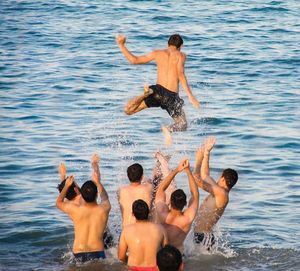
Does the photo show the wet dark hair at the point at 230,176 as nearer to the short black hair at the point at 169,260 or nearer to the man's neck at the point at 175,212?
the man's neck at the point at 175,212

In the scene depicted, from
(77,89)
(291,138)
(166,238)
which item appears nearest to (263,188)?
(291,138)

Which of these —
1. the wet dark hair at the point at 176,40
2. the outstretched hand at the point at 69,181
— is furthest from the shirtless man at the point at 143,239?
the wet dark hair at the point at 176,40

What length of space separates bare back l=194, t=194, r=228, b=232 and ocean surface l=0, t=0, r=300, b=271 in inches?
20.6

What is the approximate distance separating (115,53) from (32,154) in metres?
→ 10.8

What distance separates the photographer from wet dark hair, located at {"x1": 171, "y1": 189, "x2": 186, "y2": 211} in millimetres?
13274

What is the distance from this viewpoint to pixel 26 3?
38781 millimetres

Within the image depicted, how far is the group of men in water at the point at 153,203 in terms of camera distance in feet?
42.2

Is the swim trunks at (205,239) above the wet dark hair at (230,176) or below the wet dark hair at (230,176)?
below

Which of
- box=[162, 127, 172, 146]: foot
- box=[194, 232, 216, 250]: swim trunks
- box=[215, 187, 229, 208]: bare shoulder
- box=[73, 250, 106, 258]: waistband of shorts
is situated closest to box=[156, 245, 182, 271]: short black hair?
box=[73, 250, 106, 258]: waistband of shorts

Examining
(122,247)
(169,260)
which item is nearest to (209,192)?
(122,247)

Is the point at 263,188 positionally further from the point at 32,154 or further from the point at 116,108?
the point at 116,108

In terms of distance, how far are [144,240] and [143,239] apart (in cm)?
2

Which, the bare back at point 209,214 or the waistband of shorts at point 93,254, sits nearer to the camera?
the waistband of shorts at point 93,254

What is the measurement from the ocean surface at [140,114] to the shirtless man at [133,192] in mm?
938
